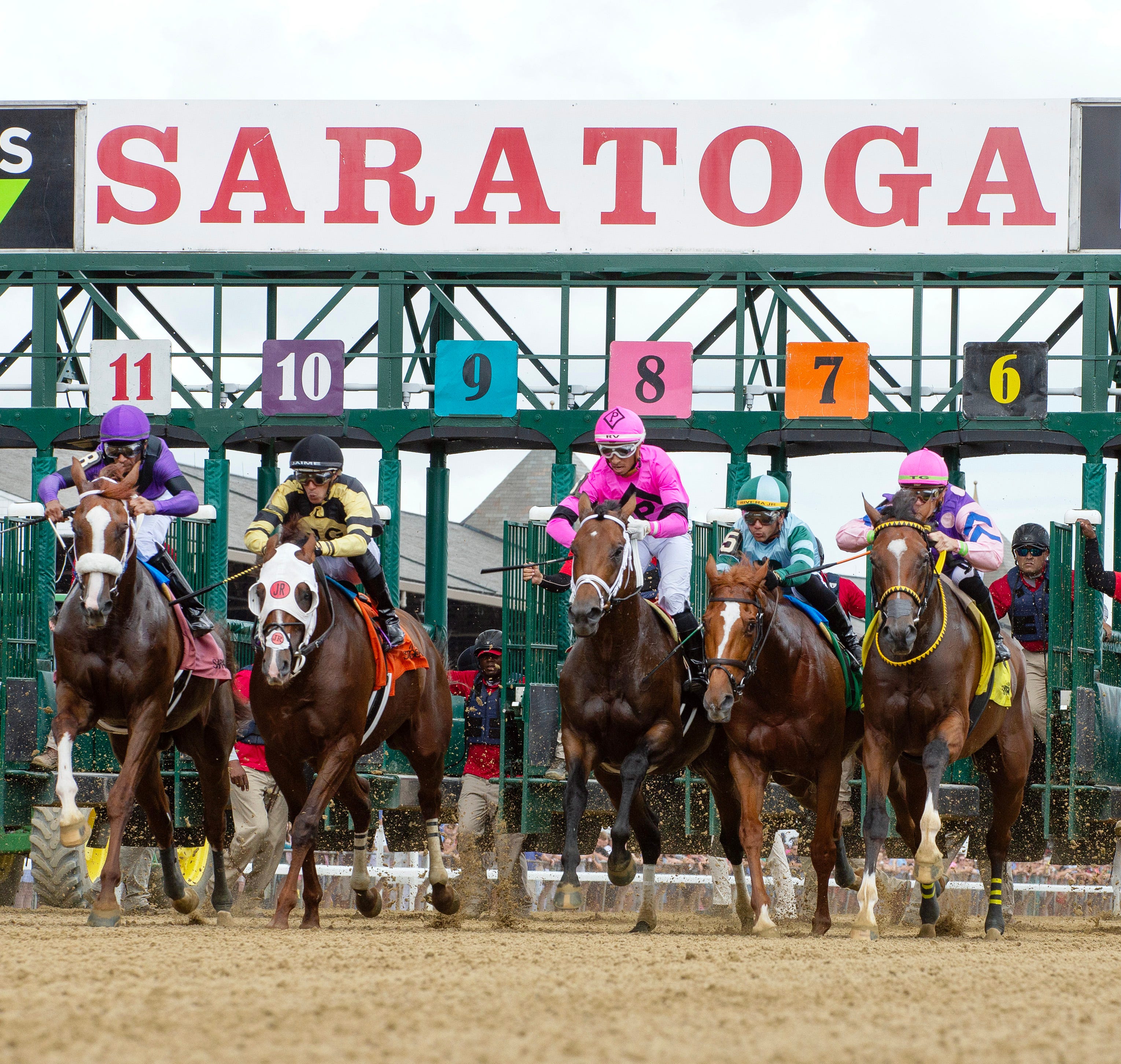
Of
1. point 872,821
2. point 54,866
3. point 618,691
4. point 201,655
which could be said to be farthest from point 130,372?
point 872,821

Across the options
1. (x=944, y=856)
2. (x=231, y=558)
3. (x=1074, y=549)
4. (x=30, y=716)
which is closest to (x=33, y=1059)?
(x=30, y=716)

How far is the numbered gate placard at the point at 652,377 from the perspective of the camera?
1576cm

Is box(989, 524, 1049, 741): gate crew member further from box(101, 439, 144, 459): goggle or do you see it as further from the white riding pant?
box(101, 439, 144, 459): goggle

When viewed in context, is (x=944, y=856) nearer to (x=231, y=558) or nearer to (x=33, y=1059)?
(x=33, y=1059)

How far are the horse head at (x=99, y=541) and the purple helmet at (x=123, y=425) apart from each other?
62 centimetres

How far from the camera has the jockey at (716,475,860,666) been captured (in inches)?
322

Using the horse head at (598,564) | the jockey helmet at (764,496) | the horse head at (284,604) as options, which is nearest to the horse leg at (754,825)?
the horse head at (598,564)

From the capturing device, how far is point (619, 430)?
26.3 feet

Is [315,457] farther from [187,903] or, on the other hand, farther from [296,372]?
[296,372]

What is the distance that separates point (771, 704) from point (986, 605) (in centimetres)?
121

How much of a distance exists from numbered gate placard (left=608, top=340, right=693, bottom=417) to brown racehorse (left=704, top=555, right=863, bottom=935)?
7.90 metres

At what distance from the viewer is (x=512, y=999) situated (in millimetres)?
4598

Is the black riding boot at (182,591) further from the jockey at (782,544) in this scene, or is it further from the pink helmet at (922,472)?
the pink helmet at (922,472)

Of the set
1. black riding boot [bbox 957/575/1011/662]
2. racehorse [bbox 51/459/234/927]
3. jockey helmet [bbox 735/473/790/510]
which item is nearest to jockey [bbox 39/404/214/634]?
racehorse [bbox 51/459/234/927]
